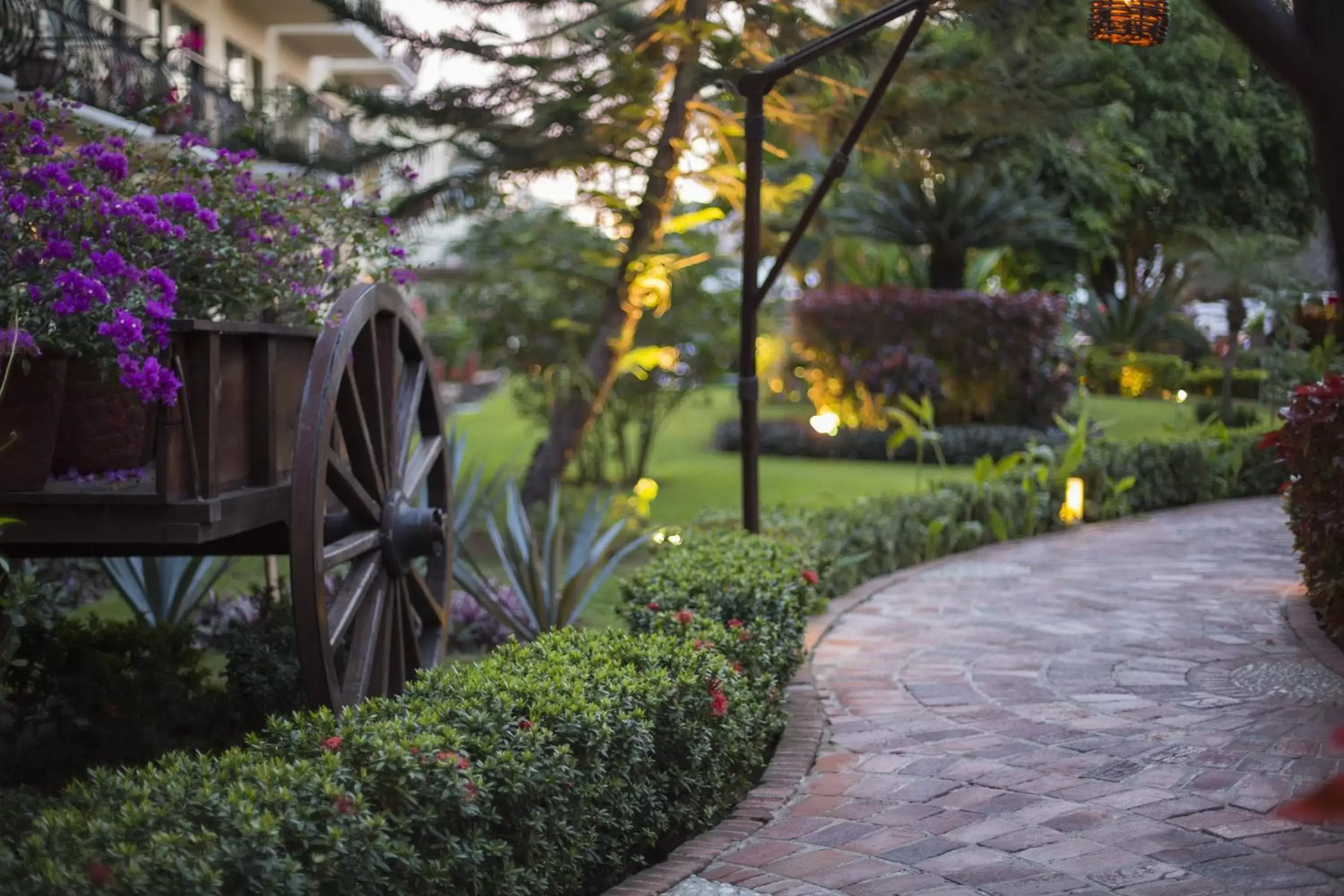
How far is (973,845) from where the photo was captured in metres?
3.81

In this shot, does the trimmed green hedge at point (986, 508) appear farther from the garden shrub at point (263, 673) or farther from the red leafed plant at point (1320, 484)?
the garden shrub at point (263, 673)

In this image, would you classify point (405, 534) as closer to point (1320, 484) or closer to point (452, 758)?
point (452, 758)

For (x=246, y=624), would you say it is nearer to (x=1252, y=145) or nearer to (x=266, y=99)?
(x=266, y=99)

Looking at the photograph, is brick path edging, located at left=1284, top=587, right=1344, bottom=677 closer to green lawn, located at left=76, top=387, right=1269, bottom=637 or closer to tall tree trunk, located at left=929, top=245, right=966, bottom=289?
green lawn, located at left=76, top=387, right=1269, bottom=637

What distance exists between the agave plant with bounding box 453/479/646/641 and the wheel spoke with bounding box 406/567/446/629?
0.81 meters

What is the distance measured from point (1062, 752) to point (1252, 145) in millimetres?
13530

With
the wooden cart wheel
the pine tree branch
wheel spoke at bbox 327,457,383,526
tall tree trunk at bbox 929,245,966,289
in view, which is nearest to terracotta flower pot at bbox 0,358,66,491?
the wooden cart wheel

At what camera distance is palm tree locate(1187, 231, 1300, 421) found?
14.8 metres

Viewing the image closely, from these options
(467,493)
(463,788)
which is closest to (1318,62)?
(463,788)

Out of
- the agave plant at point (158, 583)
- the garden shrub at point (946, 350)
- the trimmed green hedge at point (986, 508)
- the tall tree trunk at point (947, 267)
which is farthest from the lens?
the tall tree trunk at point (947, 267)

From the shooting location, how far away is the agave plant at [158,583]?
20.3 feet

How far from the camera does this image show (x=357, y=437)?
15.2 ft

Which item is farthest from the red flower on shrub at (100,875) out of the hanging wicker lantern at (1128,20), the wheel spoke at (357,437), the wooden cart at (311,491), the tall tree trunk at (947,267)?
the tall tree trunk at (947,267)

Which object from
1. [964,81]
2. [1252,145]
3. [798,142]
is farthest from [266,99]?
[798,142]
